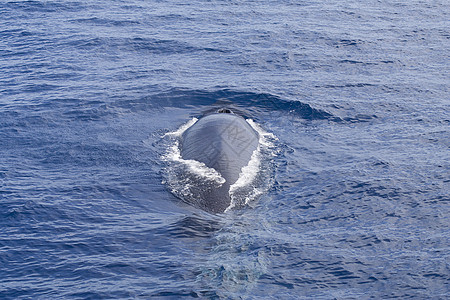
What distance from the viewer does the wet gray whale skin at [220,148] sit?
25.1 m

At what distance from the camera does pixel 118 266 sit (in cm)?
2123

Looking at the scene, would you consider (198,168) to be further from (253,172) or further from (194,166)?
(253,172)

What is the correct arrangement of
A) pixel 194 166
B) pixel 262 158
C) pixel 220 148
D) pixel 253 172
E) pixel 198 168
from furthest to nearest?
pixel 262 158 → pixel 220 148 → pixel 253 172 → pixel 194 166 → pixel 198 168

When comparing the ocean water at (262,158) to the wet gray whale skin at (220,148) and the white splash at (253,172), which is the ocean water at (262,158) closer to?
the white splash at (253,172)

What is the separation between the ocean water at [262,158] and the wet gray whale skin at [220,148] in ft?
3.03

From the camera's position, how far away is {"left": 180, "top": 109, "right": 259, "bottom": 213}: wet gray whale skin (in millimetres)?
25062

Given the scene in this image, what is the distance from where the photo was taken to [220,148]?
28484mm

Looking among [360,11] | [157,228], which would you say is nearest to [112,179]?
[157,228]

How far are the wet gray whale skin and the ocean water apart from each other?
3.03 ft

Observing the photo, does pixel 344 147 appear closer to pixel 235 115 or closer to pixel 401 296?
pixel 235 115

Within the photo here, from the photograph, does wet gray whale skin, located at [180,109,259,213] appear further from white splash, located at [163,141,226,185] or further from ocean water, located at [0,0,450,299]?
ocean water, located at [0,0,450,299]

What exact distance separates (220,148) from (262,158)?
2565 mm

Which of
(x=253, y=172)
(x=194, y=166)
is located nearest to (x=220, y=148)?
(x=194, y=166)

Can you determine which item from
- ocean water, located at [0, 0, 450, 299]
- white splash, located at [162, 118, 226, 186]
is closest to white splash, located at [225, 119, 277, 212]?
ocean water, located at [0, 0, 450, 299]
